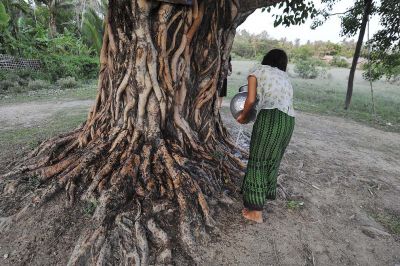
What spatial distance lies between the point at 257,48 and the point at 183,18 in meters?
31.2

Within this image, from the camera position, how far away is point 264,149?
306cm

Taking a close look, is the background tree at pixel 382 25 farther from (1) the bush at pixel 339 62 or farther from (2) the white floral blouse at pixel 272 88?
(1) the bush at pixel 339 62

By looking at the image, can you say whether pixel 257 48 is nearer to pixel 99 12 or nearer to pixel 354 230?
pixel 99 12

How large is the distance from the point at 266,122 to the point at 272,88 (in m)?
0.31

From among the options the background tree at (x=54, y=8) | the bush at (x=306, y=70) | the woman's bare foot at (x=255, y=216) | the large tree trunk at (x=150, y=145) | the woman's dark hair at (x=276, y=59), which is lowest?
the bush at (x=306, y=70)

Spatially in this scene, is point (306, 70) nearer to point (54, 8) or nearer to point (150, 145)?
point (54, 8)

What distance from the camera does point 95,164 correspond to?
3299mm

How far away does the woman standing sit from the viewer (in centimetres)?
294

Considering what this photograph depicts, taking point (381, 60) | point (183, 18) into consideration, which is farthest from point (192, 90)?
point (381, 60)

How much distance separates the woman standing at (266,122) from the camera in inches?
116

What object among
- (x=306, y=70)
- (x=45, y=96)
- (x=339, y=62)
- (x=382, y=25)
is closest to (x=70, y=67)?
(x=45, y=96)

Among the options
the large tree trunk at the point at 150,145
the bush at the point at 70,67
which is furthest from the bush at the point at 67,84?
the large tree trunk at the point at 150,145

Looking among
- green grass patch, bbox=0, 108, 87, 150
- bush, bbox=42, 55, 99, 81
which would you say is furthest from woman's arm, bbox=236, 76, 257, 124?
bush, bbox=42, 55, 99, 81

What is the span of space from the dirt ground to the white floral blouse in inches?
44.7
